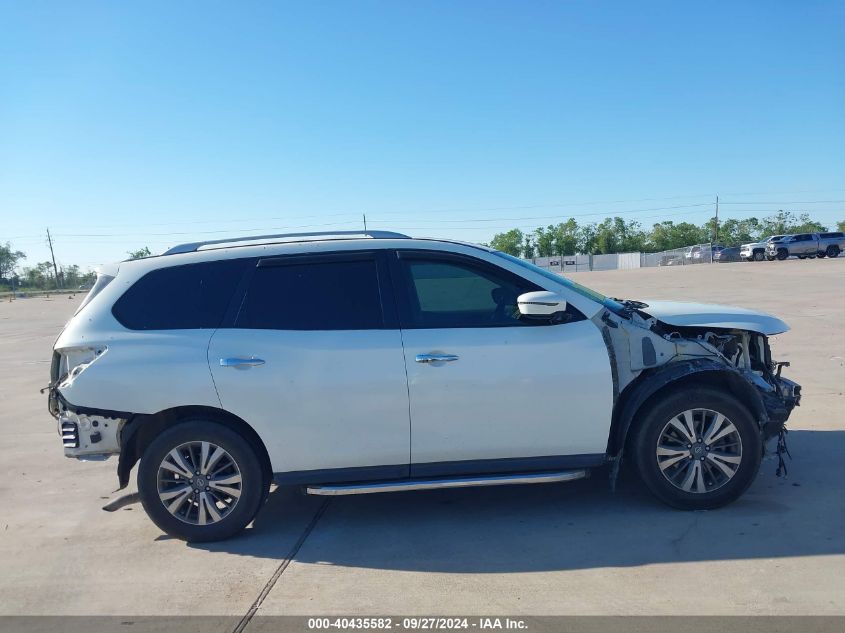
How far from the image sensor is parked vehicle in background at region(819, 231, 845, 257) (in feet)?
169

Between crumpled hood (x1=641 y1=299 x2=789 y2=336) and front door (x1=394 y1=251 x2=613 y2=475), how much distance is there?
2.49 feet

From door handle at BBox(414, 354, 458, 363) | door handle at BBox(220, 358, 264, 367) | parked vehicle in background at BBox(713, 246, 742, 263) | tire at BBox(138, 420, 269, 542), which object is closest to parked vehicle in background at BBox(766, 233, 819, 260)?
parked vehicle in background at BBox(713, 246, 742, 263)

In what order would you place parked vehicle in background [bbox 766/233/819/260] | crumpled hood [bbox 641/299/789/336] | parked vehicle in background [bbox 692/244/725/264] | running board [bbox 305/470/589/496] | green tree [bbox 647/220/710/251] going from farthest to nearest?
green tree [bbox 647/220/710/251] → parked vehicle in background [bbox 692/244/725/264] → parked vehicle in background [bbox 766/233/819/260] → crumpled hood [bbox 641/299/789/336] → running board [bbox 305/470/589/496]

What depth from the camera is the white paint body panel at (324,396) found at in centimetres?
462

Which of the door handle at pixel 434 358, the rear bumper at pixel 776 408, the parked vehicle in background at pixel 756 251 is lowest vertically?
the parked vehicle in background at pixel 756 251

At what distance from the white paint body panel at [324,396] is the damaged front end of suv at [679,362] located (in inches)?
57.4

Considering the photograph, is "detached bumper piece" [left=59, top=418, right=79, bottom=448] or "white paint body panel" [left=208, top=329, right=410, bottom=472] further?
"detached bumper piece" [left=59, top=418, right=79, bottom=448]

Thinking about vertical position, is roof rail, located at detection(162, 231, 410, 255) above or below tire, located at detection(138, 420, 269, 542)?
above

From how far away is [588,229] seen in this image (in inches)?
5037

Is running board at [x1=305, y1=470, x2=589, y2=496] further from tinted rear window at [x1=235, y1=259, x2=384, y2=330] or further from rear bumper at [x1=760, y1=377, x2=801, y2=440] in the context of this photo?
rear bumper at [x1=760, y1=377, x2=801, y2=440]

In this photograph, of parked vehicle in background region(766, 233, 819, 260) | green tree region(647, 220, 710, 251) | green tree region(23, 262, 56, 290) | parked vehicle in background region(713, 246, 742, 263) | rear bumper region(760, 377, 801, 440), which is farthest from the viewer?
green tree region(647, 220, 710, 251)

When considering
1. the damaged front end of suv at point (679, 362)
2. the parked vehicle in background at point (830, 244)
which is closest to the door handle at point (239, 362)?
the damaged front end of suv at point (679, 362)

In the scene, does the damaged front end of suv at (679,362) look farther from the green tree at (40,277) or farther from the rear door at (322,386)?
the green tree at (40,277)

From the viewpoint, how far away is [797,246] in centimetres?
5166
